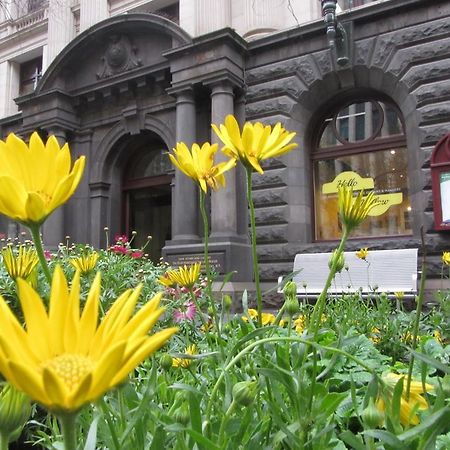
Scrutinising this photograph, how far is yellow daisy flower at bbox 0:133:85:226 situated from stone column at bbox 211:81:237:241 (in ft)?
29.3

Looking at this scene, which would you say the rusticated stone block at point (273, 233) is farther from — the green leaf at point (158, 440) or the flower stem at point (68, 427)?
the flower stem at point (68, 427)

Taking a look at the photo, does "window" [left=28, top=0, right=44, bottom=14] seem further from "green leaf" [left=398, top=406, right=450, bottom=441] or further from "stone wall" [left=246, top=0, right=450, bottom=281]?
"green leaf" [left=398, top=406, right=450, bottom=441]

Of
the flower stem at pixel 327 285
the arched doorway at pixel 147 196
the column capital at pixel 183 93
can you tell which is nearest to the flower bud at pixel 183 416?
the flower stem at pixel 327 285

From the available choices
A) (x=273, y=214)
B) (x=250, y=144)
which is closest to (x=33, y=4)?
(x=273, y=214)

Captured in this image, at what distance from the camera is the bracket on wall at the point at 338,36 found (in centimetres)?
902

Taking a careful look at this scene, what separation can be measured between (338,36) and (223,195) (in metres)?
3.80

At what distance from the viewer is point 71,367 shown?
57 centimetres

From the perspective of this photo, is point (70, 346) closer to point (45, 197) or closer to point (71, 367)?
point (71, 367)

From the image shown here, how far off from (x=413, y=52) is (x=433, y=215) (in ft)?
10.1

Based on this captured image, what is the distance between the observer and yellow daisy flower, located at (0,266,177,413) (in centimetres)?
48

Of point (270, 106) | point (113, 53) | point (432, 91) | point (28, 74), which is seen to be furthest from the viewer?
point (28, 74)

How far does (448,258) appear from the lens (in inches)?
174

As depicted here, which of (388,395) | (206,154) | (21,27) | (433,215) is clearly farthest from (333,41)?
(21,27)

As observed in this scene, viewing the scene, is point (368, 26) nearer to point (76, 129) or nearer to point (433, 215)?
point (433, 215)
